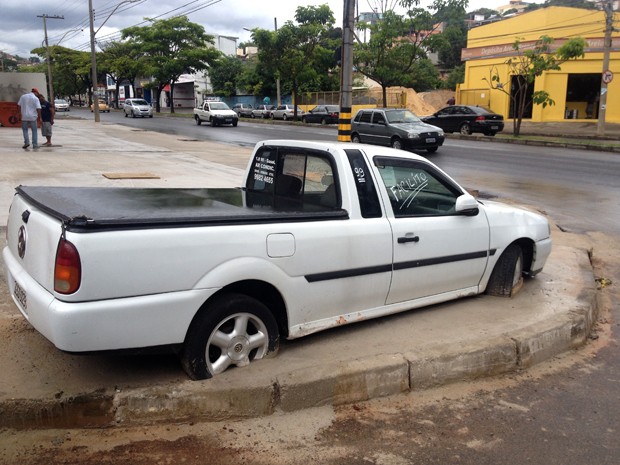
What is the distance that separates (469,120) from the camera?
28.2 m

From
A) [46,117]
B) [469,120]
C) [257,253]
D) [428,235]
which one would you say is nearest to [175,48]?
[469,120]

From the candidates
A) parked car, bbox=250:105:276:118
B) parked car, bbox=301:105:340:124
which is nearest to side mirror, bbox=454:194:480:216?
parked car, bbox=301:105:340:124

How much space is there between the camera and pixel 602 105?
84.3ft

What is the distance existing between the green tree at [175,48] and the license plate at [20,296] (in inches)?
2198

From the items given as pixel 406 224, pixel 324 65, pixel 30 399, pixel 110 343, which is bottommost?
pixel 30 399

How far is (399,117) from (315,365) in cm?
1803

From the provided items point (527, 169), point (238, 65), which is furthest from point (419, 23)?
point (238, 65)

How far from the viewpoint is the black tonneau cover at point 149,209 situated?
3.07 meters

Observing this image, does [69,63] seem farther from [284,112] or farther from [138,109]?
[284,112]

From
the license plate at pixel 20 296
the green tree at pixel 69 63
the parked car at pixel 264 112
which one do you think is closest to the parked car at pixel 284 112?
the parked car at pixel 264 112

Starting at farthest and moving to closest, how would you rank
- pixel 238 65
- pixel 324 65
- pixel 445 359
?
pixel 238 65 → pixel 324 65 → pixel 445 359

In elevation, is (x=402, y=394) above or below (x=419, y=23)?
below

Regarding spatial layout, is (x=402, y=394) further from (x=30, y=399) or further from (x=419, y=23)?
(x=419, y=23)

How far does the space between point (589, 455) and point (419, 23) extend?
34.2 metres
